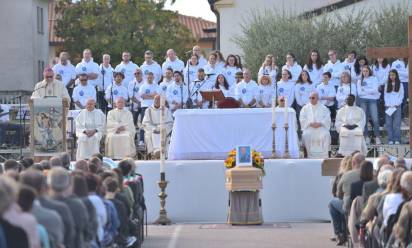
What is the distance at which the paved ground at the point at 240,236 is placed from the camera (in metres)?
20.9

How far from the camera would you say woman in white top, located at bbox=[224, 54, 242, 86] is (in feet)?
102

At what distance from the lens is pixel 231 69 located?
102 feet

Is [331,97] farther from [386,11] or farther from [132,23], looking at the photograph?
[132,23]

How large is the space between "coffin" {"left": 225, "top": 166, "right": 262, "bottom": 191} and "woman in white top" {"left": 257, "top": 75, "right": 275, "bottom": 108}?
6316mm

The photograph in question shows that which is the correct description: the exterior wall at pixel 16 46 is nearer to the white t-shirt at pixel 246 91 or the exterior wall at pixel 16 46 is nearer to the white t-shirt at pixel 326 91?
the white t-shirt at pixel 246 91

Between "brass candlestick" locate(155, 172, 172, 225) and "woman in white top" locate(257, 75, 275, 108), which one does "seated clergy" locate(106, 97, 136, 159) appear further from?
"brass candlestick" locate(155, 172, 172, 225)

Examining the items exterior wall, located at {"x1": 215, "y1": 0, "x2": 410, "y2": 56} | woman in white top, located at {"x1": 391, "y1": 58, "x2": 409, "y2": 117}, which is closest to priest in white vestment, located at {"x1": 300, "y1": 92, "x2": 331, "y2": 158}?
woman in white top, located at {"x1": 391, "y1": 58, "x2": 409, "y2": 117}

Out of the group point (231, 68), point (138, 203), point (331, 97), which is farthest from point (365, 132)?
point (138, 203)

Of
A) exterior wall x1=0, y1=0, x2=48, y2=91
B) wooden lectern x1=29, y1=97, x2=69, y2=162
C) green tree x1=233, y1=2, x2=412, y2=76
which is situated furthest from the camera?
exterior wall x1=0, y1=0, x2=48, y2=91

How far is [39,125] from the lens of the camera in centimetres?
2708

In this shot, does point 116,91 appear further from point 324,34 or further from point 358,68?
point 324,34

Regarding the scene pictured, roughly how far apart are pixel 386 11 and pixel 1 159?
15650 millimetres

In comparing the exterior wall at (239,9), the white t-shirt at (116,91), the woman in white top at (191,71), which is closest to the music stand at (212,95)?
the woman in white top at (191,71)

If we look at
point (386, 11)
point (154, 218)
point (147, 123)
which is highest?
point (386, 11)
